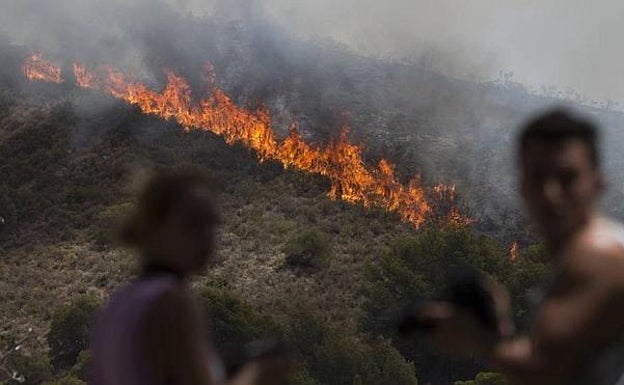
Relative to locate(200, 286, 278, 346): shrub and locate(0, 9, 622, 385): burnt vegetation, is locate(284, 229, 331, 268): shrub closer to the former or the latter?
locate(0, 9, 622, 385): burnt vegetation

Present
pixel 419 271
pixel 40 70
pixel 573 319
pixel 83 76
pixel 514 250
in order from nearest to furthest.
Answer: pixel 573 319 → pixel 419 271 → pixel 514 250 → pixel 83 76 → pixel 40 70

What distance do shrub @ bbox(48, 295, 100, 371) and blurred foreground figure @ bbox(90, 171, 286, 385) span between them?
17.4 meters

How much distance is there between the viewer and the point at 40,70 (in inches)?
1962

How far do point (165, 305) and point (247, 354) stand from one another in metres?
0.39

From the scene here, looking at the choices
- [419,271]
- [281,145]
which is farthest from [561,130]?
[281,145]

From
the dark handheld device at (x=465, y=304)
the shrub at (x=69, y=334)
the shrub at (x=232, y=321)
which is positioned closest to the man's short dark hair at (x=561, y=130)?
the dark handheld device at (x=465, y=304)

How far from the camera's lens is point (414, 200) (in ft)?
113

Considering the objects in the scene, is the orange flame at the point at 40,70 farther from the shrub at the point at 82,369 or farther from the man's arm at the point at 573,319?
the man's arm at the point at 573,319

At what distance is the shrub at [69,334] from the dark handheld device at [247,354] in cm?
1728

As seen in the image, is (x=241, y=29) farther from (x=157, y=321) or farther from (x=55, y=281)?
(x=157, y=321)

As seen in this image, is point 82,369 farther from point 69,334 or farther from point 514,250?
point 514,250

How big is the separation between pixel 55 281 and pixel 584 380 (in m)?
26.7

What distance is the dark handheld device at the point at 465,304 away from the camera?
1643 millimetres

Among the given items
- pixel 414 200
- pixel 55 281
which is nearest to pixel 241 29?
pixel 414 200
